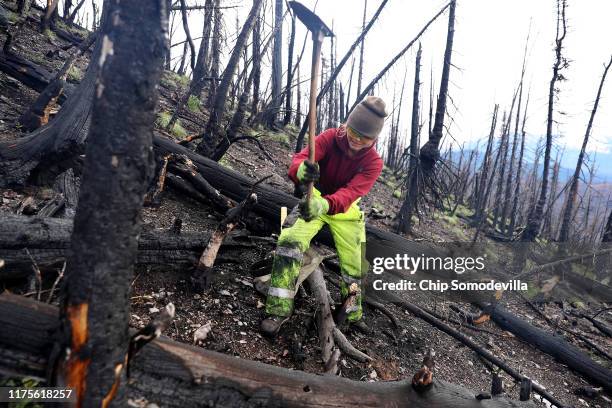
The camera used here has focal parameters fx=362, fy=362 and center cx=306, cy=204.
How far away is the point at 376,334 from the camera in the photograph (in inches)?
169

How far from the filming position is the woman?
11.1ft

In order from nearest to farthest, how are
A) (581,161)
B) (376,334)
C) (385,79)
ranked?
1. (376,334)
2. (385,79)
3. (581,161)

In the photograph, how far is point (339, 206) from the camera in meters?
3.56

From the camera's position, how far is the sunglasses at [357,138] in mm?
3693

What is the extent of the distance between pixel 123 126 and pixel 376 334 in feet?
12.5

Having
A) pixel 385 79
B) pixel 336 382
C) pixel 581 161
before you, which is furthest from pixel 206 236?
pixel 581 161

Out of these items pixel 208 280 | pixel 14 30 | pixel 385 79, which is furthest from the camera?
pixel 385 79

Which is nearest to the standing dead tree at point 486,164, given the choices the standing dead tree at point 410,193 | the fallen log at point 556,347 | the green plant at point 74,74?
the standing dead tree at point 410,193

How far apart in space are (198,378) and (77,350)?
2.21 feet

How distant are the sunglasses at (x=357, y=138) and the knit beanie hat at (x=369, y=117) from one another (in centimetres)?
4

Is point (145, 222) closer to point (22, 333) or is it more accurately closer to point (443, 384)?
point (22, 333)

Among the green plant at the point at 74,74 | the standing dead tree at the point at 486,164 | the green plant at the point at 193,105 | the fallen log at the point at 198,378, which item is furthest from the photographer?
the standing dead tree at the point at 486,164

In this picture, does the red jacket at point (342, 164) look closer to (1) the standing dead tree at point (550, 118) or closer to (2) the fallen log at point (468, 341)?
(2) the fallen log at point (468, 341)

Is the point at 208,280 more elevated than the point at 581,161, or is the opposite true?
the point at 581,161
